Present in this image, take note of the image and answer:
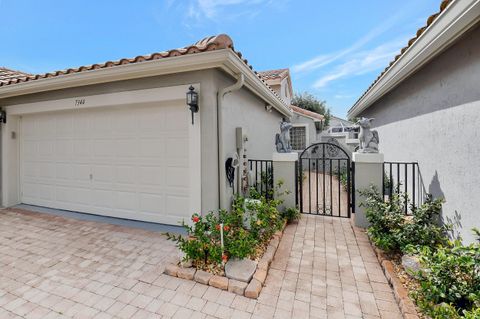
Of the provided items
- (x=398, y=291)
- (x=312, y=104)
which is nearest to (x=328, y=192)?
(x=398, y=291)

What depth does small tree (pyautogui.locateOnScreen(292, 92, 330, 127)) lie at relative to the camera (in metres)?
24.5

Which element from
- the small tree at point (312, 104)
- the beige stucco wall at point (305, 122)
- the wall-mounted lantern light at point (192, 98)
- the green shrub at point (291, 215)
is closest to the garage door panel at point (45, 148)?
the wall-mounted lantern light at point (192, 98)

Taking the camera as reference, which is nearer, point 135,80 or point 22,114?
point 135,80

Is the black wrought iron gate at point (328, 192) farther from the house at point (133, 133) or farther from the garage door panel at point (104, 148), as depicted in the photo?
the garage door panel at point (104, 148)

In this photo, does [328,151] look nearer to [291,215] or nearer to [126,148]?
[291,215]

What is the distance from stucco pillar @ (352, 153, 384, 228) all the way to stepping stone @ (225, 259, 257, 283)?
302 cm

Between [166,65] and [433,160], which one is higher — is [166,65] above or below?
above

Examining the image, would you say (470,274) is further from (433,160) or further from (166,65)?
(166,65)

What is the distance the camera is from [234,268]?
3.39m

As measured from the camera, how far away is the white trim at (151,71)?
3828 mm

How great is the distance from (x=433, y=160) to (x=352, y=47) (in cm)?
681

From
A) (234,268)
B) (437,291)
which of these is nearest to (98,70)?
(234,268)

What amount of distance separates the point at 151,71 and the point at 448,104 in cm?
537

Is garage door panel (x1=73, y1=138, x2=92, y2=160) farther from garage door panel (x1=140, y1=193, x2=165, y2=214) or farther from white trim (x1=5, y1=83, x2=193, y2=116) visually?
garage door panel (x1=140, y1=193, x2=165, y2=214)
